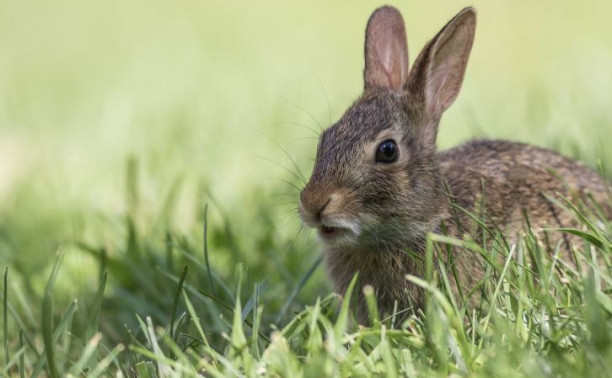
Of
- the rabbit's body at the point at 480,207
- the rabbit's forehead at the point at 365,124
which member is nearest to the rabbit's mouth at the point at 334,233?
the rabbit's body at the point at 480,207

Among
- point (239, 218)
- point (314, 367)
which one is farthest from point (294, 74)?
point (314, 367)

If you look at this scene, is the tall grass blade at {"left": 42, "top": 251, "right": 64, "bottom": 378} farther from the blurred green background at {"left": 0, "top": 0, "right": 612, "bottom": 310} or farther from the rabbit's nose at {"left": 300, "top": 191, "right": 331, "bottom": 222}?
the blurred green background at {"left": 0, "top": 0, "right": 612, "bottom": 310}

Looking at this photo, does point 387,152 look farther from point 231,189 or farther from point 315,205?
point 231,189

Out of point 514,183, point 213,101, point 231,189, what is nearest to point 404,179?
point 514,183

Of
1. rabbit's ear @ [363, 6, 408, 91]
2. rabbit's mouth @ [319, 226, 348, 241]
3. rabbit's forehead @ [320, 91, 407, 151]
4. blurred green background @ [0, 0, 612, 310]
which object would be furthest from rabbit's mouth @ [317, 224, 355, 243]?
rabbit's ear @ [363, 6, 408, 91]

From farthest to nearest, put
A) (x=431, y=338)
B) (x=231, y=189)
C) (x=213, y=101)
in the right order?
1. (x=213, y=101)
2. (x=231, y=189)
3. (x=431, y=338)

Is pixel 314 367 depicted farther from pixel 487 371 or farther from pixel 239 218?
pixel 239 218
